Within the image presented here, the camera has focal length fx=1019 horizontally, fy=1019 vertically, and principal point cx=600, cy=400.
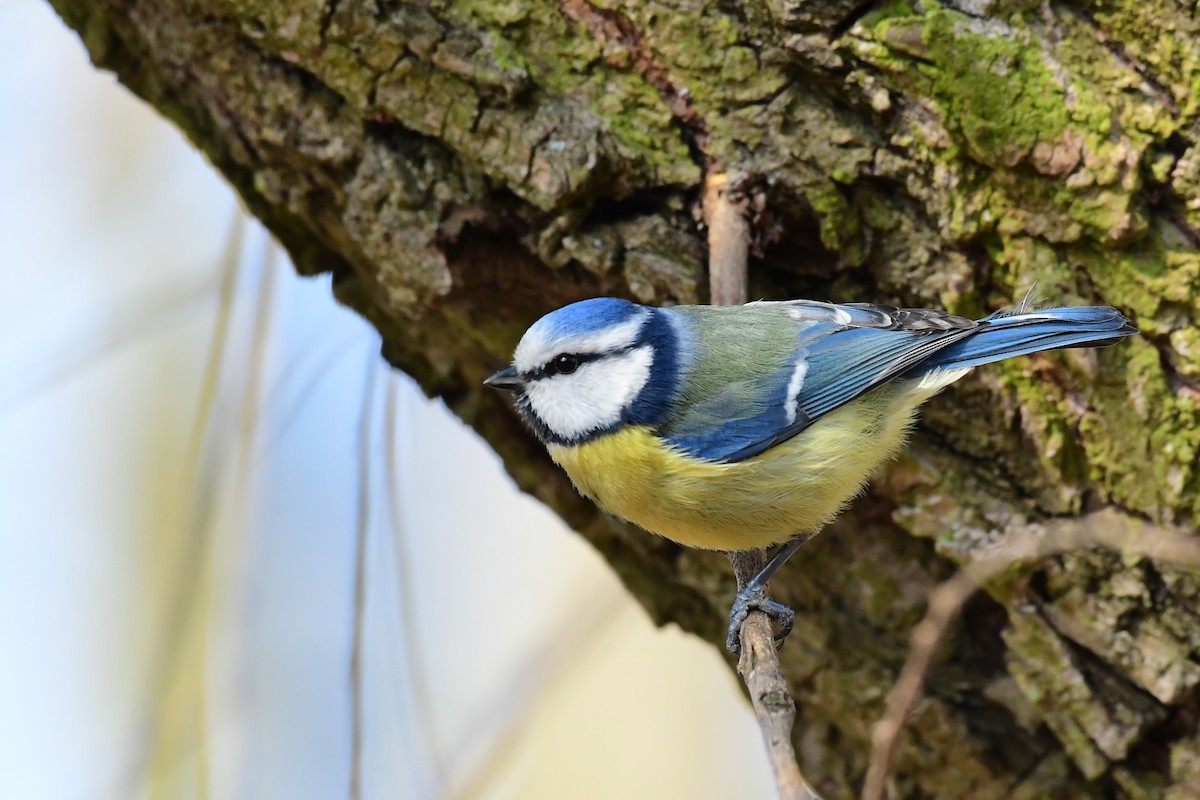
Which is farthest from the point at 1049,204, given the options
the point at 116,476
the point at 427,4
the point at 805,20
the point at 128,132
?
the point at 116,476

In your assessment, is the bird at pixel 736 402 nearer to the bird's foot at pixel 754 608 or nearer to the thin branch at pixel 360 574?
the bird's foot at pixel 754 608

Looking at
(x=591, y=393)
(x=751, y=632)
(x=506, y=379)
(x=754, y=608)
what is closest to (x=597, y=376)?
(x=591, y=393)

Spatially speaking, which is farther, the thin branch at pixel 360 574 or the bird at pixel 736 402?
the bird at pixel 736 402

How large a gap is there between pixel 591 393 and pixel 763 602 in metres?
0.41

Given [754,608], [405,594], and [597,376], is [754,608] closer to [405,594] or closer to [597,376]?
[597,376]

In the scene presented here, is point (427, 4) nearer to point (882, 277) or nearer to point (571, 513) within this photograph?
point (882, 277)

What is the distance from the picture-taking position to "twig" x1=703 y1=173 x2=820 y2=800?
2.34 ft

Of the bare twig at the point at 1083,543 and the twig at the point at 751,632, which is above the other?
the twig at the point at 751,632

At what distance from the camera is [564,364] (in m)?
1.54

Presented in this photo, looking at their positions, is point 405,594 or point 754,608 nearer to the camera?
point 754,608

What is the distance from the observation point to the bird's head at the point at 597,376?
4.93 ft

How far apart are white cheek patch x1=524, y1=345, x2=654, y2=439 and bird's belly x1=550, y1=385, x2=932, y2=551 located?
0.03m

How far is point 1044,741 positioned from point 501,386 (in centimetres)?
105

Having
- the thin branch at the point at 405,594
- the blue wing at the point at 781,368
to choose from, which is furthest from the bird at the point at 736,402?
the thin branch at the point at 405,594
